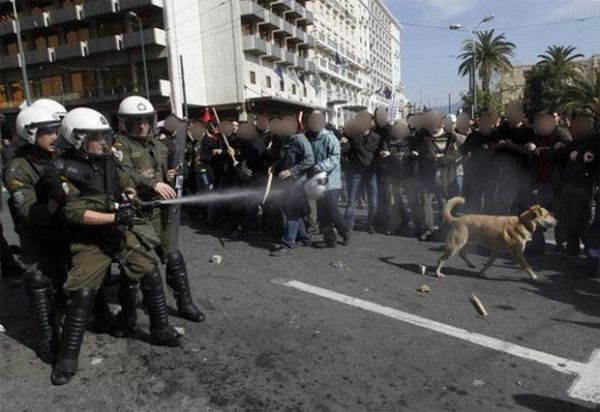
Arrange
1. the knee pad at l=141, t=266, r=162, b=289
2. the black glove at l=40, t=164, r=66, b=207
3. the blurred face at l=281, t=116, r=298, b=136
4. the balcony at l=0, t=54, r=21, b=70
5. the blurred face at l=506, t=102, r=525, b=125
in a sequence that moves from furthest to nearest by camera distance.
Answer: the balcony at l=0, t=54, r=21, b=70
the blurred face at l=281, t=116, r=298, b=136
the blurred face at l=506, t=102, r=525, b=125
the knee pad at l=141, t=266, r=162, b=289
the black glove at l=40, t=164, r=66, b=207

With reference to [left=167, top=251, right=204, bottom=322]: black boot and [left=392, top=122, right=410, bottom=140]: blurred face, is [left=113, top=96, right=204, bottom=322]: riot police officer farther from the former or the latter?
[left=392, top=122, right=410, bottom=140]: blurred face

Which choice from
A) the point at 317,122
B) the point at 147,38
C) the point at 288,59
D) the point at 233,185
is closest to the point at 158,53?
the point at 147,38

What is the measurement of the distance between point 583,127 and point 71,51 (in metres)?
38.3

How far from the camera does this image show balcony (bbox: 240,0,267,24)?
1473 inches

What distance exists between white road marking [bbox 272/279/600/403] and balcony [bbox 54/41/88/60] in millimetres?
36965

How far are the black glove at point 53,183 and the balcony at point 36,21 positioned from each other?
40627 millimetres

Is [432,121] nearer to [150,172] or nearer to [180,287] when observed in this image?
[150,172]

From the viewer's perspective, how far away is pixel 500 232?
5262 mm

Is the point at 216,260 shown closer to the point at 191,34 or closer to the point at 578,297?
the point at 578,297

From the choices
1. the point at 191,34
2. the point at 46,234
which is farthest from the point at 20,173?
the point at 191,34

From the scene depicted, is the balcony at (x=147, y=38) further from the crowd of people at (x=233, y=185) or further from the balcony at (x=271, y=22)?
the crowd of people at (x=233, y=185)

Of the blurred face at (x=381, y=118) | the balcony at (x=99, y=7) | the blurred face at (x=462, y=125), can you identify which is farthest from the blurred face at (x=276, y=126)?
the balcony at (x=99, y=7)

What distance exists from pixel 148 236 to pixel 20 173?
1203mm

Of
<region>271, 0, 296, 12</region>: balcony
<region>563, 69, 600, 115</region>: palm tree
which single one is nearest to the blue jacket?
<region>563, 69, 600, 115</region>: palm tree
